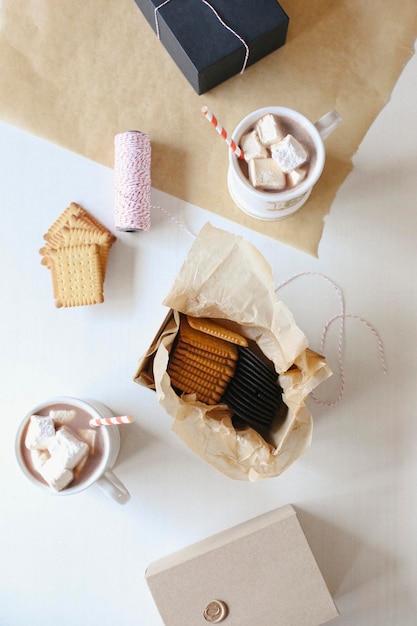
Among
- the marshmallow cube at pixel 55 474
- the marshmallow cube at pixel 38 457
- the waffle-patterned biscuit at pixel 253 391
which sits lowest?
the waffle-patterned biscuit at pixel 253 391

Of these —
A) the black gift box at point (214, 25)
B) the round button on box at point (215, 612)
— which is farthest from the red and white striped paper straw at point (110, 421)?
the black gift box at point (214, 25)

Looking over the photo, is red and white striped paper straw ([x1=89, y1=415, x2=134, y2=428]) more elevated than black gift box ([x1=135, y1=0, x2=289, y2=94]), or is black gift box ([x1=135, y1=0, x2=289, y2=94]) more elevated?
black gift box ([x1=135, y1=0, x2=289, y2=94])

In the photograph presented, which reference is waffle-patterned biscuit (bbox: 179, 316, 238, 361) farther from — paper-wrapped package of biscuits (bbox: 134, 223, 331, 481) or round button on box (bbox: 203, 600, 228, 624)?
round button on box (bbox: 203, 600, 228, 624)

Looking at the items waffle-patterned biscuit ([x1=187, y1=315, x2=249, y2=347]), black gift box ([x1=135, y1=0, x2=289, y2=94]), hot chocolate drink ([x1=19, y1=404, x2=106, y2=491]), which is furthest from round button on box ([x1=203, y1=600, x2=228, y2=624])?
black gift box ([x1=135, y1=0, x2=289, y2=94])

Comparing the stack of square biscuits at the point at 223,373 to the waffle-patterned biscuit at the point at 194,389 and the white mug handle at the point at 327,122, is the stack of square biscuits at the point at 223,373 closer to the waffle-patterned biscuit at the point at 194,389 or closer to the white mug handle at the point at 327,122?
the waffle-patterned biscuit at the point at 194,389

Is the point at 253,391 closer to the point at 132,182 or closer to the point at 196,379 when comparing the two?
the point at 196,379

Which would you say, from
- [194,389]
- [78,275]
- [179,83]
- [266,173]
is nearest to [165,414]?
[194,389]
